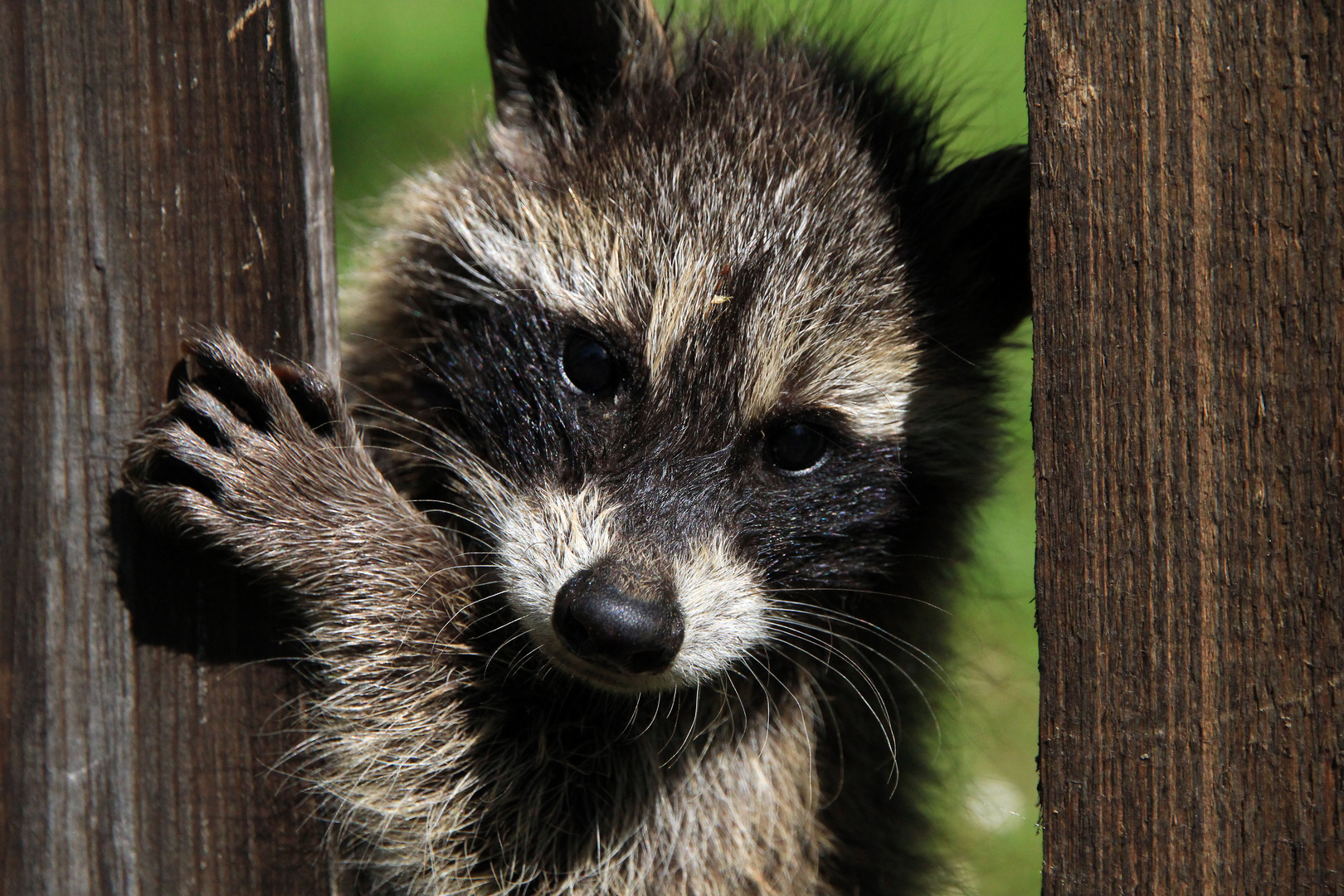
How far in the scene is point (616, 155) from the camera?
8.15ft

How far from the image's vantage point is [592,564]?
2033 mm

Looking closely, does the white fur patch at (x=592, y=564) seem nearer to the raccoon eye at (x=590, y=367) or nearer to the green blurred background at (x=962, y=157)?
the raccoon eye at (x=590, y=367)

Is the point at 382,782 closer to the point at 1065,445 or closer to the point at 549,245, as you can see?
the point at 549,245

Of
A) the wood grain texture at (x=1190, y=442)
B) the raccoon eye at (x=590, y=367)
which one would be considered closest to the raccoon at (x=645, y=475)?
the raccoon eye at (x=590, y=367)

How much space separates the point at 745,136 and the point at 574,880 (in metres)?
1.54

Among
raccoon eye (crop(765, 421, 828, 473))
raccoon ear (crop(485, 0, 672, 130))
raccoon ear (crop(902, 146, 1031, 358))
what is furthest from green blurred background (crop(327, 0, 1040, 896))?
raccoon eye (crop(765, 421, 828, 473))

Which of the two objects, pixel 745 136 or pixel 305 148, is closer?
pixel 305 148

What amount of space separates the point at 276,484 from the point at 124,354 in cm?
37

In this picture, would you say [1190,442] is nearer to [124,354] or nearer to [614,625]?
[614,625]

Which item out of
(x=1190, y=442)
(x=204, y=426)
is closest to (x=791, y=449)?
(x=1190, y=442)

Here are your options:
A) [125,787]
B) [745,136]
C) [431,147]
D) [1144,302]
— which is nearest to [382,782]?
[125,787]

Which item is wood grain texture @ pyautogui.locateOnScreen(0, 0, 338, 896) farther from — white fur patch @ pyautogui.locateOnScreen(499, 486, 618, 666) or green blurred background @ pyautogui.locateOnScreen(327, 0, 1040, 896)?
green blurred background @ pyautogui.locateOnScreen(327, 0, 1040, 896)

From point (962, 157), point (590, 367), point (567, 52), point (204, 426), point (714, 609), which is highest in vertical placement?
point (567, 52)

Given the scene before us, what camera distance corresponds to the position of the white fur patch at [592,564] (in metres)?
2.06
